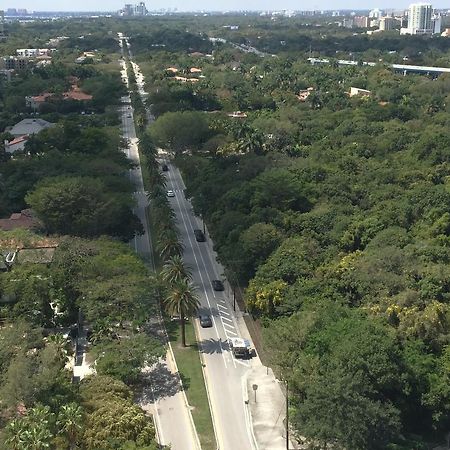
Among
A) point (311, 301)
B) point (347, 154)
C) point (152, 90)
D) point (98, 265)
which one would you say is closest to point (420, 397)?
point (311, 301)

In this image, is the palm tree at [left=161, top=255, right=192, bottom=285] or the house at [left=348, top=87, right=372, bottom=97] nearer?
the palm tree at [left=161, top=255, right=192, bottom=285]

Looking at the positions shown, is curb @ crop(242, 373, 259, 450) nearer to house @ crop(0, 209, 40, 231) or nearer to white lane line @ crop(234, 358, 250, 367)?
white lane line @ crop(234, 358, 250, 367)

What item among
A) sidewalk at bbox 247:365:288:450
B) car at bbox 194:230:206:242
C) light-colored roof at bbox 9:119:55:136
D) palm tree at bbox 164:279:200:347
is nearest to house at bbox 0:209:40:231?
car at bbox 194:230:206:242

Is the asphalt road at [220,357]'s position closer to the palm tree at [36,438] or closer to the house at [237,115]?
the palm tree at [36,438]

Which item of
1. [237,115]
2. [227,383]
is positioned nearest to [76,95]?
[237,115]

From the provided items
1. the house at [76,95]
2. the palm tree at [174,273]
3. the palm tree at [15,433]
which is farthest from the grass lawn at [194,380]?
the house at [76,95]

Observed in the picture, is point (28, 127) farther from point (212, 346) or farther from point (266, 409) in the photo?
point (266, 409)

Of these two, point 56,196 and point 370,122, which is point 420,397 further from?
point 370,122
